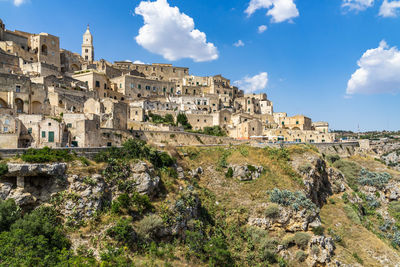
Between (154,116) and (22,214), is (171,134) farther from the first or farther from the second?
(22,214)

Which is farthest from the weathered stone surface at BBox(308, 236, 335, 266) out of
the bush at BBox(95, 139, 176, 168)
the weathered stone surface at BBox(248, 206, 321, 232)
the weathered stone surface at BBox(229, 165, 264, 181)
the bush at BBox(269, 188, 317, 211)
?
the bush at BBox(95, 139, 176, 168)

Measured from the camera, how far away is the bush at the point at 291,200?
90.5 ft

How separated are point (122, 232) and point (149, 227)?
2.22 m

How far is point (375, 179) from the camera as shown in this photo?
1679 inches

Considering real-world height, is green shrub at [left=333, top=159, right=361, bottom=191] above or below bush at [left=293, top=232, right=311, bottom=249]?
above

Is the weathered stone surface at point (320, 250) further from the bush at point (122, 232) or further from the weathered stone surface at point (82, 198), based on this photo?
the weathered stone surface at point (82, 198)

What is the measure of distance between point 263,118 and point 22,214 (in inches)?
2085

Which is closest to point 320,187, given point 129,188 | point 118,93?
point 129,188

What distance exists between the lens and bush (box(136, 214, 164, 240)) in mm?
20734

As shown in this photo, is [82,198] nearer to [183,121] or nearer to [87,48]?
[183,121]

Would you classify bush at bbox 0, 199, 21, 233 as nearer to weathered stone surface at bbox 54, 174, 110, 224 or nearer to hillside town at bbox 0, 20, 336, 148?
weathered stone surface at bbox 54, 174, 110, 224

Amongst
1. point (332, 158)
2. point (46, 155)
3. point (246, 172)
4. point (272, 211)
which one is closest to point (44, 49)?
point (46, 155)

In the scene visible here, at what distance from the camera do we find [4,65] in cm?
4350

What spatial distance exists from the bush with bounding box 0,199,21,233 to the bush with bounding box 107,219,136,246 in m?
5.82
